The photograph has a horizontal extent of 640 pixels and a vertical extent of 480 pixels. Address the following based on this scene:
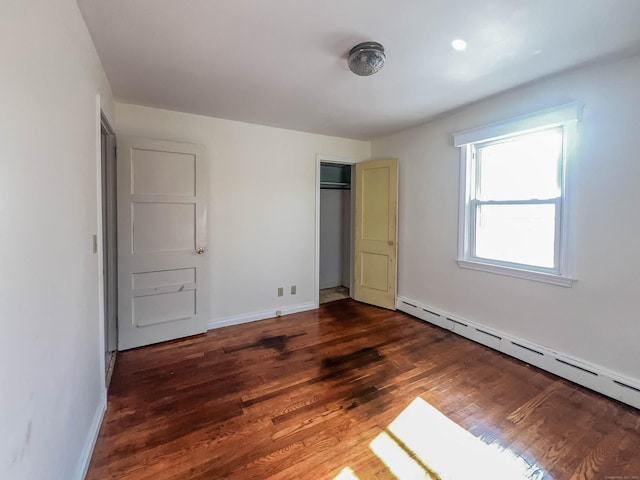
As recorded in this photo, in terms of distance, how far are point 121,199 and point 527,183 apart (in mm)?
3731

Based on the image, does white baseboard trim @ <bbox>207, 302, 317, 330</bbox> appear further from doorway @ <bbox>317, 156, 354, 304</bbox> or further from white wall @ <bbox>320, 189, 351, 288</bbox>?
white wall @ <bbox>320, 189, 351, 288</bbox>

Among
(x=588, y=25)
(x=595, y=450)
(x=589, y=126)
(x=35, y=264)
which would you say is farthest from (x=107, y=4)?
(x=595, y=450)

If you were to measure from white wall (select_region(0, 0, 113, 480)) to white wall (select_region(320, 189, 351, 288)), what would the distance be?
145 inches

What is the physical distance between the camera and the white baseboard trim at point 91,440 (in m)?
1.46

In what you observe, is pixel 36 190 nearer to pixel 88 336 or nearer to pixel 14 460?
pixel 14 460

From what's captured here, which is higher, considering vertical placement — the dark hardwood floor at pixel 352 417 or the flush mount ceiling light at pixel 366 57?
the flush mount ceiling light at pixel 366 57

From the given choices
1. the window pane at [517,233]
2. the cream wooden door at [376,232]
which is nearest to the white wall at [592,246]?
the window pane at [517,233]

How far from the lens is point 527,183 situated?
2678 mm

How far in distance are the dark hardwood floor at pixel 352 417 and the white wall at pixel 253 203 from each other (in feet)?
2.81

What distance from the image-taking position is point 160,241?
296 cm

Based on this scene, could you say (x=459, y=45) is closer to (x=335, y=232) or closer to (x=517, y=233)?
(x=517, y=233)

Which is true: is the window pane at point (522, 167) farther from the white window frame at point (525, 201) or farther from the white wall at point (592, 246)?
the white wall at point (592, 246)

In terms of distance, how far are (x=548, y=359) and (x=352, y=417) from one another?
1.80 meters

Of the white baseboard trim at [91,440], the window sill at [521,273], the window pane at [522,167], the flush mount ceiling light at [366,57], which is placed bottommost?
the white baseboard trim at [91,440]
